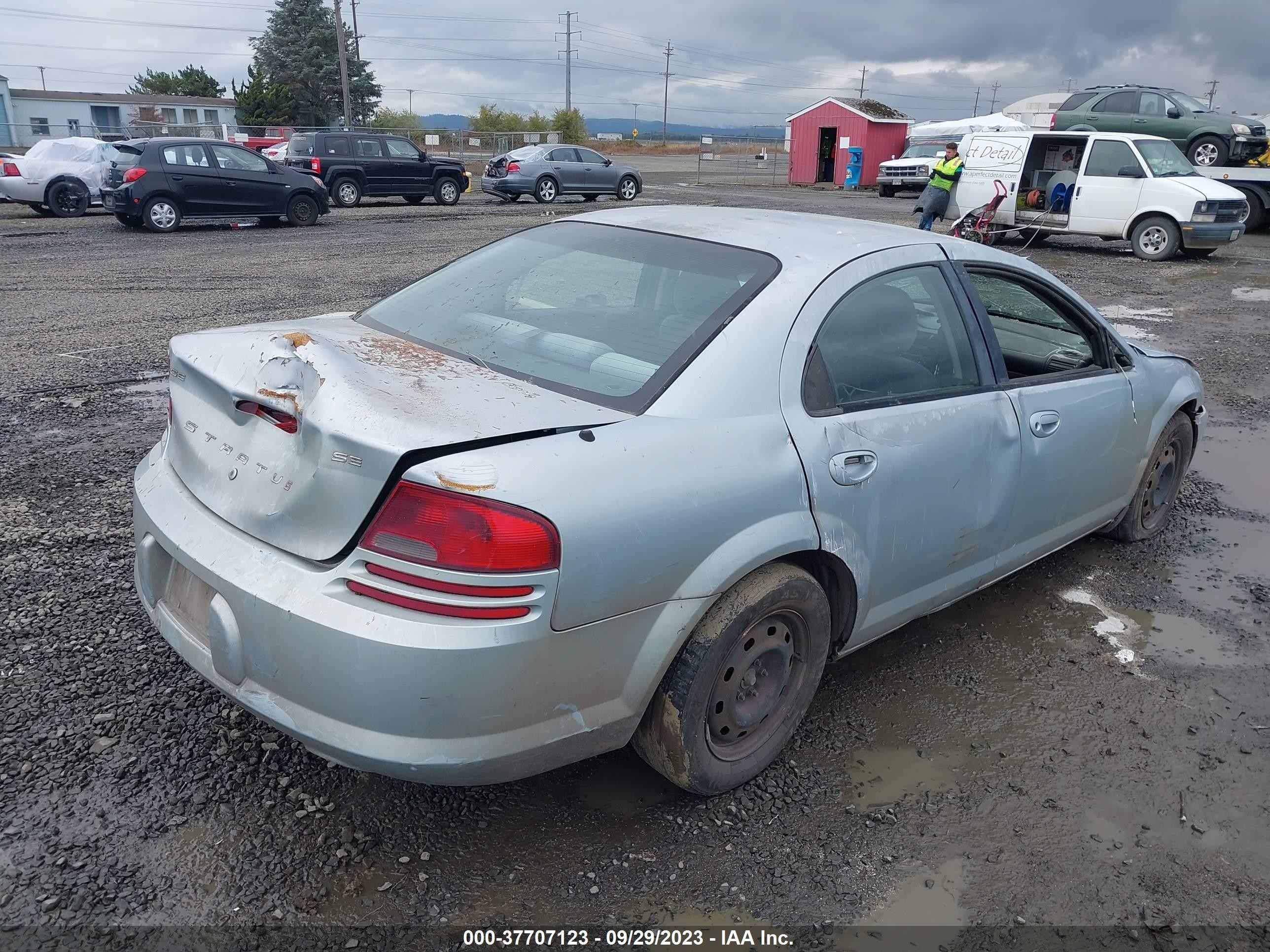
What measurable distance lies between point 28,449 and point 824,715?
454 cm

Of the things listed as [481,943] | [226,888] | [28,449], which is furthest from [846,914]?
[28,449]

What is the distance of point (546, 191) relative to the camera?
23.8 meters

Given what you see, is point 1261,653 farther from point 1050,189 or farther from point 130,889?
point 1050,189

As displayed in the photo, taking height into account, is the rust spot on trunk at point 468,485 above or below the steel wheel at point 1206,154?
below

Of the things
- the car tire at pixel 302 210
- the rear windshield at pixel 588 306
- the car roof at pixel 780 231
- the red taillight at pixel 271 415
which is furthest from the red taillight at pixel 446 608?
the car tire at pixel 302 210

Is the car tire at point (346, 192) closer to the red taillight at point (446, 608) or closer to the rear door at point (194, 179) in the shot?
the rear door at point (194, 179)

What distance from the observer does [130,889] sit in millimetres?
2254

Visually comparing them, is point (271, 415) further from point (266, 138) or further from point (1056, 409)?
point (266, 138)

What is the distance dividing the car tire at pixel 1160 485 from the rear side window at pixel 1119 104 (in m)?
19.1

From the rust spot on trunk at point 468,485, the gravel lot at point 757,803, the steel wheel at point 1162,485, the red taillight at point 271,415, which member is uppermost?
the red taillight at point 271,415

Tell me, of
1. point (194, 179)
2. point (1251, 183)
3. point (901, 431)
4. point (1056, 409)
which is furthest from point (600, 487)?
point (1251, 183)

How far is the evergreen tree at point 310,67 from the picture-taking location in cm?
6631

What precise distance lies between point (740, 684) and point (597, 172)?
23.2m

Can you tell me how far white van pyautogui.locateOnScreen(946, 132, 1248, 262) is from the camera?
1442 cm
